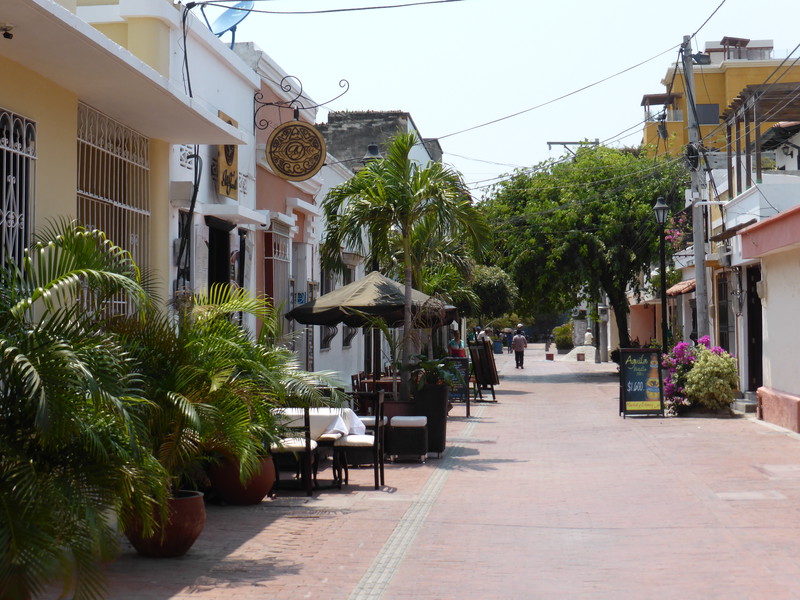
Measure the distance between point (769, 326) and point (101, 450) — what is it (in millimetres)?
15198

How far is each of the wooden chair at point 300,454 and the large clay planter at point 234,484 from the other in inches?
14.2

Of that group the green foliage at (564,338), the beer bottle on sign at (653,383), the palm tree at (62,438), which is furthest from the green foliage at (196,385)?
the green foliage at (564,338)

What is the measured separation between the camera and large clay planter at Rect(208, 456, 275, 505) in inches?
367

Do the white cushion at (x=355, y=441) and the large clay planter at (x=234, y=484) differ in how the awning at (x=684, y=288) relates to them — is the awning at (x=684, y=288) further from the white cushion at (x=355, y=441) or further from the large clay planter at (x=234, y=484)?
the large clay planter at (x=234, y=484)

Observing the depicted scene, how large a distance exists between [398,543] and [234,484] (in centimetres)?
217

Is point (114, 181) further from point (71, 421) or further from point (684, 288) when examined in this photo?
point (684, 288)

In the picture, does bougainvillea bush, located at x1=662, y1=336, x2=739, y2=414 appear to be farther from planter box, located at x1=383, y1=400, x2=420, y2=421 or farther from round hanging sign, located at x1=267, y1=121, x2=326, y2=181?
round hanging sign, located at x1=267, y1=121, x2=326, y2=181

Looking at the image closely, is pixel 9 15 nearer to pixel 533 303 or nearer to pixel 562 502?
pixel 562 502

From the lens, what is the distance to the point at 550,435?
16438 mm

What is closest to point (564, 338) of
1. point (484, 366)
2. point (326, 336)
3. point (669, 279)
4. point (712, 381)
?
point (669, 279)

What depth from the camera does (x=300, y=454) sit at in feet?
34.1

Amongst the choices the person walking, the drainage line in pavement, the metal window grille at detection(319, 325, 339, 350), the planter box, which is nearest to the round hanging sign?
the planter box

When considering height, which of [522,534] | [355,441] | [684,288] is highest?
[684,288]

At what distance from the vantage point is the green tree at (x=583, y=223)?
107 ft
